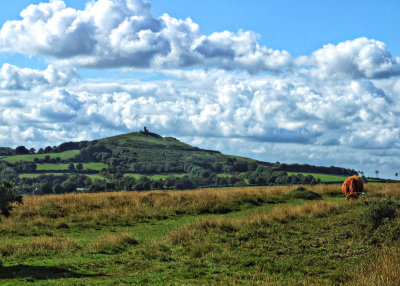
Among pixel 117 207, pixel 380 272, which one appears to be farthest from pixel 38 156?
pixel 380 272

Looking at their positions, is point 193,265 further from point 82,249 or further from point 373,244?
point 373,244

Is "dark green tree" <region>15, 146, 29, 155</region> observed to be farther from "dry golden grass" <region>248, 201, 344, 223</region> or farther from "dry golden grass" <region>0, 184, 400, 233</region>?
"dry golden grass" <region>248, 201, 344, 223</region>

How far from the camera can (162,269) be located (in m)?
14.7

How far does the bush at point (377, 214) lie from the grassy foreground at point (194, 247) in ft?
0.31

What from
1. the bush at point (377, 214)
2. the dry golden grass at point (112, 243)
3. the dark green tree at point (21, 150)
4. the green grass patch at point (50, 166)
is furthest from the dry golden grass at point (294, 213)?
the dark green tree at point (21, 150)

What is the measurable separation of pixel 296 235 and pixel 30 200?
19896 millimetres

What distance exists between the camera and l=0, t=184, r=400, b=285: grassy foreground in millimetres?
13273

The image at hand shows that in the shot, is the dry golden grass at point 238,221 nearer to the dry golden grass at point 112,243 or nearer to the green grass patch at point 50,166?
the dry golden grass at point 112,243

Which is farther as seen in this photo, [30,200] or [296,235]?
[30,200]

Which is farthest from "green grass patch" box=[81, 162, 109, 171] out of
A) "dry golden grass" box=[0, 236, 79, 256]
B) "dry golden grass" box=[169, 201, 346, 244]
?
"dry golden grass" box=[0, 236, 79, 256]

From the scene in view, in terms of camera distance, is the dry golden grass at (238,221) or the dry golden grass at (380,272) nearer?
the dry golden grass at (380,272)

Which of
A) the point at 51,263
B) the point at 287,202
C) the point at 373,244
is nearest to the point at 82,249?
the point at 51,263

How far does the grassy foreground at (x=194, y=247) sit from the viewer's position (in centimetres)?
1327

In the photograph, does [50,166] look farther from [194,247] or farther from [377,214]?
[377,214]
